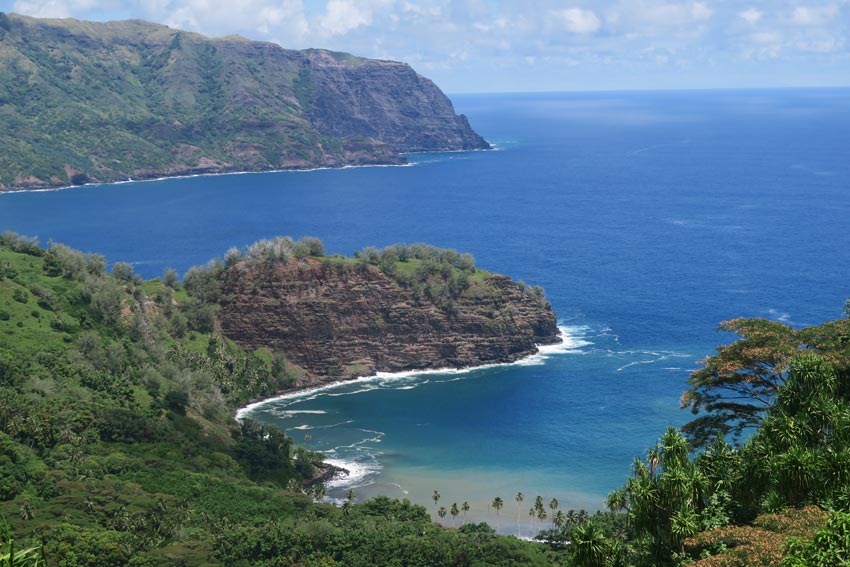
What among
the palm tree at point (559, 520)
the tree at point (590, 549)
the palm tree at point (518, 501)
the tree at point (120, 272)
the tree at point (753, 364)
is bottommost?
the palm tree at point (518, 501)

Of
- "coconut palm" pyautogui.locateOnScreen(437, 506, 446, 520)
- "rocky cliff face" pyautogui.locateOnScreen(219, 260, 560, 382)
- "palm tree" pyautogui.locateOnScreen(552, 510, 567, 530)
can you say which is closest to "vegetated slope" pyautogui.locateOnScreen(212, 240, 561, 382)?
"rocky cliff face" pyautogui.locateOnScreen(219, 260, 560, 382)

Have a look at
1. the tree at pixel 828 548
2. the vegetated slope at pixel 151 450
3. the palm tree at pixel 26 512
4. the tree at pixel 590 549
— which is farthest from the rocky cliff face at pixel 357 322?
the tree at pixel 828 548

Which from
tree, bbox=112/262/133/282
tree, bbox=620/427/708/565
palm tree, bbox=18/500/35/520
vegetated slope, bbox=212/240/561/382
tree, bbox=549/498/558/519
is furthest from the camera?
vegetated slope, bbox=212/240/561/382

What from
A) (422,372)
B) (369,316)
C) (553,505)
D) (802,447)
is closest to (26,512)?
(553,505)

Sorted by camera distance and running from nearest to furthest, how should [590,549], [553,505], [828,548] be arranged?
[828,548]
[590,549]
[553,505]

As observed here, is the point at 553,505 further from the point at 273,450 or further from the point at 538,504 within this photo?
the point at 273,450

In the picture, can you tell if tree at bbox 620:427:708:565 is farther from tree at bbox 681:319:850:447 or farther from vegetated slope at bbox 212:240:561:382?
vegetated slope at bbox 212:240:561:382

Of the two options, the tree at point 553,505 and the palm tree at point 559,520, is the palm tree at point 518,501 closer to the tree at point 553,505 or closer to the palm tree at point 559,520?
the tree at point 553,505
